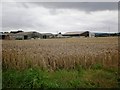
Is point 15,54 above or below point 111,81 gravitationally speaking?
above

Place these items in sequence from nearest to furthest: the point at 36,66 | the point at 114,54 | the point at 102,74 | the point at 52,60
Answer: the point at 102,74 → the point at 36,66 → the point at 52,60 → the point at 114,54

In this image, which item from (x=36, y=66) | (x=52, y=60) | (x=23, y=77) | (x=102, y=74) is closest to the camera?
(x=23, y=77)

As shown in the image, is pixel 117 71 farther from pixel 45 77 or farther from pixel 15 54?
pixel 15 54

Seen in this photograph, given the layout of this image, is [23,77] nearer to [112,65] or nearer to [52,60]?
[52,60]

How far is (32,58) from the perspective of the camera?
11.5 meters

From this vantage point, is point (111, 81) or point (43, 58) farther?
point (43, 58)

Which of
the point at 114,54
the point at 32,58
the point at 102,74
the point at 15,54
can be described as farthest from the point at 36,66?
the point at 114,54

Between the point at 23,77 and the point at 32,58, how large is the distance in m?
2.67

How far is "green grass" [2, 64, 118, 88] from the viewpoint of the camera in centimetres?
852

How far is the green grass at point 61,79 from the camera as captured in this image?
335 inches

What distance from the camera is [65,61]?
1134 centimetres

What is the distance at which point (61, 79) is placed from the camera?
9.20m

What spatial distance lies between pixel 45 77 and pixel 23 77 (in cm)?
80

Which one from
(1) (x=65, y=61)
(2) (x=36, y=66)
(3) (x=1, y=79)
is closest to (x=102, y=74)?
(1) (x=65, y=61)
